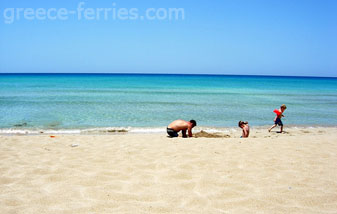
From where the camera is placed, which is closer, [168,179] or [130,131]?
[168,179]

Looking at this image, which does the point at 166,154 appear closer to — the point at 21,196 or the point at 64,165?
the point at 64,165

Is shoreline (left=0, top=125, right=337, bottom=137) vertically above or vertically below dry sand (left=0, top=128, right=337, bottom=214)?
below

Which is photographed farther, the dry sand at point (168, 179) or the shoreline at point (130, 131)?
the shoreline at point (130, 131)

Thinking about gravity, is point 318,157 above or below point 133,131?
above

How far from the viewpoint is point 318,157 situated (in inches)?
208

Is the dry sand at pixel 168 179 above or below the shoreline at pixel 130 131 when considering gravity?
above

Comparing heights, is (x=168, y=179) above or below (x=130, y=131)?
above

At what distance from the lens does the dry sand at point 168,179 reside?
314cm

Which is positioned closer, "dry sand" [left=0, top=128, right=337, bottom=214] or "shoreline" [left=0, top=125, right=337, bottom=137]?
"dry sand" [left=0, top=128, right=337, bottom=214]

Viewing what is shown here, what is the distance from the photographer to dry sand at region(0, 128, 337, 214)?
3141 millimetres

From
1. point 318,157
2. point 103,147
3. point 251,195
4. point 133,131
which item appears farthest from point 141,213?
point 133,131

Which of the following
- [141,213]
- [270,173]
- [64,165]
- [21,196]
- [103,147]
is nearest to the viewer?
[141,213]

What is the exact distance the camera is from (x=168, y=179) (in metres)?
4.01

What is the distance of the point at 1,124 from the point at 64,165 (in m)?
8.71
